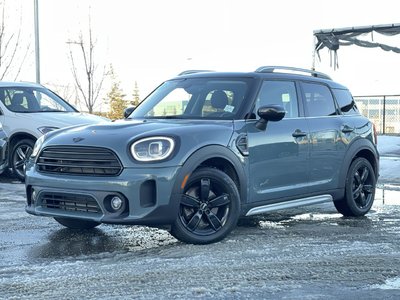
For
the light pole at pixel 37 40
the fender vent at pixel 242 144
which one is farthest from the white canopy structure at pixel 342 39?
the fender vent at pixel 242 144

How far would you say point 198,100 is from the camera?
6.44 metres

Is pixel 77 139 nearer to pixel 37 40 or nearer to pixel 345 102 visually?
pixel 345 102

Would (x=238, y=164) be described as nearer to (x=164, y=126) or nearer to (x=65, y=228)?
(x=164, y=126)

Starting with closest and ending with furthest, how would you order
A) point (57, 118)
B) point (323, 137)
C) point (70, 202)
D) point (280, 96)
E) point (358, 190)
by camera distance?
point (70, 202)
point (280, 96)
point (323, 137)
point (358, 190)
point (57, 118)

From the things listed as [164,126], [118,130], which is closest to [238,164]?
[164,126]

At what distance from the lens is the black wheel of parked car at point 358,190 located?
7277 millimetres

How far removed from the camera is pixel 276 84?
664 cm

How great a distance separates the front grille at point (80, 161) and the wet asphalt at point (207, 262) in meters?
0.69

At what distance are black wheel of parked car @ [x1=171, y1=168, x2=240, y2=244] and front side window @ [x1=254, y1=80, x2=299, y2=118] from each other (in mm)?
1094

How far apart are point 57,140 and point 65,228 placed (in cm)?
122

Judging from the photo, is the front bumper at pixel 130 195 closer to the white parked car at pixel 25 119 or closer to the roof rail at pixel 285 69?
the roof rail at pixel 285 69

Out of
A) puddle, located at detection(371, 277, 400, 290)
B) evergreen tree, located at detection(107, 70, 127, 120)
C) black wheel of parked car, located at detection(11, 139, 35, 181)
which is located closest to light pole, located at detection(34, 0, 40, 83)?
black wheel of parked car, located at detection(11, 139, 35, 181)

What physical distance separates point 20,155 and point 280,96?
18.6ft

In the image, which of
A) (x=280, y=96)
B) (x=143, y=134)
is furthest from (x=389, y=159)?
(x=143, y=134)
